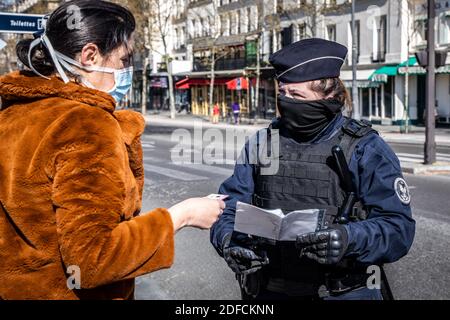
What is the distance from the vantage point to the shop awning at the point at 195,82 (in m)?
48.4

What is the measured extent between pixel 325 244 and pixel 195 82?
168ft

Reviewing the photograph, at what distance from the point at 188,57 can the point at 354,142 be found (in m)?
54.6

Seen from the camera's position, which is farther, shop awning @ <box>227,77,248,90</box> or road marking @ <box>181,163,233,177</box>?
shop awning @ <box>227,77,248,90</box>

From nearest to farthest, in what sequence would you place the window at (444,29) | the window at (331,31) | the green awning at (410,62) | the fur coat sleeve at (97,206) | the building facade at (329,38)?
the fur coat sleeve at (97,206), the window at (444,29), the green awning at (410,62), the building facade at (329,38), the window at (331,31)

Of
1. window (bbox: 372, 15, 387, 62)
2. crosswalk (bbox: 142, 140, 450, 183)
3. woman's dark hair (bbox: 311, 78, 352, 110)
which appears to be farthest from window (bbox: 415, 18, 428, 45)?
woman's dark hair (bbox: 311, 78, 352, 110)

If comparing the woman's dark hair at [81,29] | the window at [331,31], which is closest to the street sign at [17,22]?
the woman's dark hair at [81,29]

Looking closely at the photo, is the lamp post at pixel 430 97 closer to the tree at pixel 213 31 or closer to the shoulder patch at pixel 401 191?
the shoulder patch at pixel 401 191

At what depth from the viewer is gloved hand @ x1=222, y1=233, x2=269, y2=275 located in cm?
256

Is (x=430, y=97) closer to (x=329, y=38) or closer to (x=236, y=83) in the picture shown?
(x=329, y=38)

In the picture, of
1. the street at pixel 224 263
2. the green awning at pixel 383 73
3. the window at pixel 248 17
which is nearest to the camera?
the street at pixel 224 263

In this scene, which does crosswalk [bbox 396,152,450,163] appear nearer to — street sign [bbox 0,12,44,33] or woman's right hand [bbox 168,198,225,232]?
street sign [bbox 0,12,44,33]

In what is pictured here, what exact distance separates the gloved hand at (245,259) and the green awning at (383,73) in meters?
30.1

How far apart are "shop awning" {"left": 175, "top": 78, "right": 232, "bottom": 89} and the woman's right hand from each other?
45.6 m

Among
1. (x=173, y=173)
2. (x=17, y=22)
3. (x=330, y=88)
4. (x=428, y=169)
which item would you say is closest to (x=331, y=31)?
(x=428, y=169)
